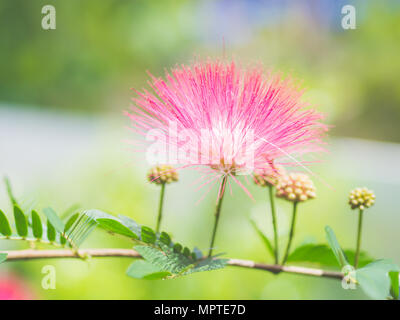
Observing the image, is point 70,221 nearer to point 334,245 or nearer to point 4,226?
point 4,226

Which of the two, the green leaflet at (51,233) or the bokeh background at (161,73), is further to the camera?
the bokeh background at (161,73)

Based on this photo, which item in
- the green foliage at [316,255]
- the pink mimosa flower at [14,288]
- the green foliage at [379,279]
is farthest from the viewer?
the pink mimosa flower at [14,288]

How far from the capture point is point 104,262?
1185mm

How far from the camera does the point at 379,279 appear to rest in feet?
0.92

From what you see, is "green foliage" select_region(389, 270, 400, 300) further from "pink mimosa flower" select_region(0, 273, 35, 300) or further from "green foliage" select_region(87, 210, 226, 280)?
"pink mimosa flower" select_region(0, 273, 35, 300)

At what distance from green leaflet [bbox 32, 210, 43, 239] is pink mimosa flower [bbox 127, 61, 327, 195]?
11cm

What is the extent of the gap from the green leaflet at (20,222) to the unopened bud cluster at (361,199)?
0.27m

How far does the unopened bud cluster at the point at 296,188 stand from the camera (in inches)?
14.2

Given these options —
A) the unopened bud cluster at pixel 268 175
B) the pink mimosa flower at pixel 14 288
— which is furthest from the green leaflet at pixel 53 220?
the pink mimosa flower at pixel 14 288

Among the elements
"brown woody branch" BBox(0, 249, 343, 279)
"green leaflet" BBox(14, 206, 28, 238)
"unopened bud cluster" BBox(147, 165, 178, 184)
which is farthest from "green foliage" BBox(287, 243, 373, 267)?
"green leaflet" BBox(14, 206, 28, 238)

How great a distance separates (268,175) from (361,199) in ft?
0.27

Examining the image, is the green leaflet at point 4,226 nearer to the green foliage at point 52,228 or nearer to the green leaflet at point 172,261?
the green foliage at point 52,228

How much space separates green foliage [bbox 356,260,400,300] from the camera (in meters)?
0.27
